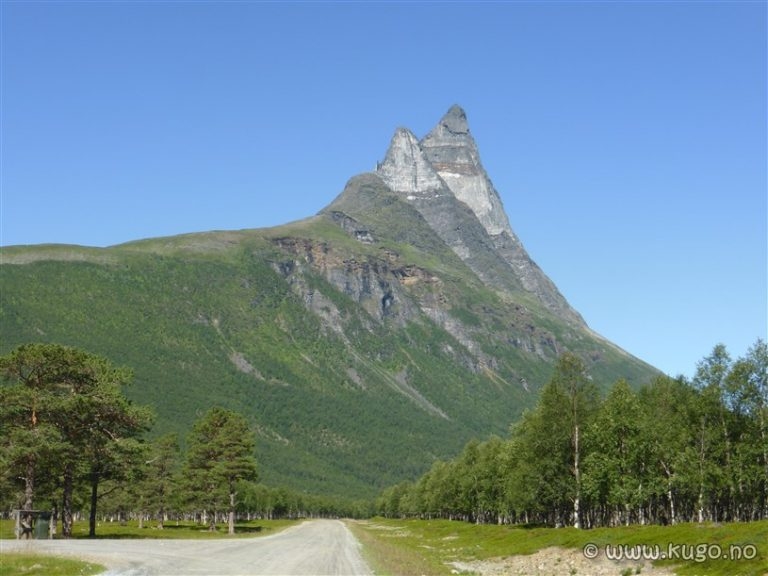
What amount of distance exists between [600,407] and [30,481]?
55721 mm

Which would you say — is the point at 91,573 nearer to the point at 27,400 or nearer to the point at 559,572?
the point at 559,572

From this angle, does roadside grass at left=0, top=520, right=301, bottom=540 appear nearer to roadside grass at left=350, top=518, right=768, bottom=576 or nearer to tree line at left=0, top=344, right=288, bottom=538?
tree line at left=0, top=344, right=288, bottom=538

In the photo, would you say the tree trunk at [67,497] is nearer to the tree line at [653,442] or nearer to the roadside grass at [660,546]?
the roadside grass at [660,546]

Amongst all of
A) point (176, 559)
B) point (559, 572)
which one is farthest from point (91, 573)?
point (559, 572)

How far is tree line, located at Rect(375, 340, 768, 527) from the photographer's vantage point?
76.5 meters

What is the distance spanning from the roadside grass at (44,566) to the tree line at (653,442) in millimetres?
49952

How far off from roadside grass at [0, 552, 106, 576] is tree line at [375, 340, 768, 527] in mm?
49952

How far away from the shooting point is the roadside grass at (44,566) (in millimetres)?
41094

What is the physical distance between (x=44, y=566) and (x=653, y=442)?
5801 centimetres

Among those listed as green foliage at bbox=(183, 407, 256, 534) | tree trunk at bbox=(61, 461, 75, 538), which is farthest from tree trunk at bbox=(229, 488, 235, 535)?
tree trunk at bbox=(61, 461, 75, 538)

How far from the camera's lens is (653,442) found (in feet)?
264

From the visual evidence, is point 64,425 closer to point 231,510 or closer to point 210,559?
point 210,559

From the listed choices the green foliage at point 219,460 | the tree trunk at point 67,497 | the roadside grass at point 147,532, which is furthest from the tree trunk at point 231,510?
the tree trunk at point 67,497
